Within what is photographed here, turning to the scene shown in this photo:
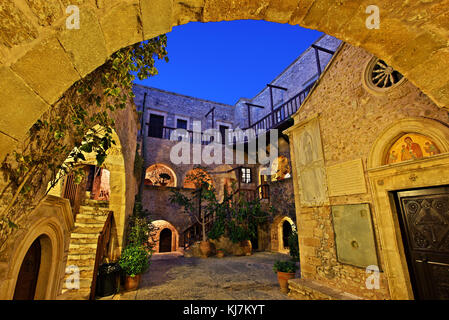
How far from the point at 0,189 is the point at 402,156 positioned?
472cm

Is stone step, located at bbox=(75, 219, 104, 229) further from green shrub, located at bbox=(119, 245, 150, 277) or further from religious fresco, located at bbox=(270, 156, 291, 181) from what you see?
religious fresco, located at bbox=(270, 156, 291, 181)

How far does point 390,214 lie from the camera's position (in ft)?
11.6

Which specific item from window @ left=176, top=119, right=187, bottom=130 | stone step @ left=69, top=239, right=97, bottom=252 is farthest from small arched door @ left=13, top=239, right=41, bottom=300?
window @ left=176, top=119, right=187, bottom=130

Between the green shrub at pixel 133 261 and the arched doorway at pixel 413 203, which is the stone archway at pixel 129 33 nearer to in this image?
the arched doorway at pixel 413 203

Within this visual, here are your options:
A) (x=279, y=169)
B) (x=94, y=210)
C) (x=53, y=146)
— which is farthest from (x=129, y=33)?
(x=279, y=169)

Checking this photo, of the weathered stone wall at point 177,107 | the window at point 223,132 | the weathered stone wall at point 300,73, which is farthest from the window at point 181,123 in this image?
the weathered stone wall at point 300,73

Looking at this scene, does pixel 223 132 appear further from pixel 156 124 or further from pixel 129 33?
pixel 129 33

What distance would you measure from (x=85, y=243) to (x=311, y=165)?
535 centimetres

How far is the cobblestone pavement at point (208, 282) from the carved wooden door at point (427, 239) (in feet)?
7.89

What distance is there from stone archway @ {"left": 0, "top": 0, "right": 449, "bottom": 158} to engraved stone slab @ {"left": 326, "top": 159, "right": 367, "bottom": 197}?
8.08ft

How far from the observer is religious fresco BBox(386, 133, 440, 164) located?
3201 mm

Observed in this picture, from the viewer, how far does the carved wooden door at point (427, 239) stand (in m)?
3.01
